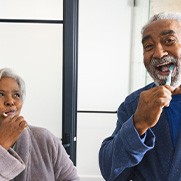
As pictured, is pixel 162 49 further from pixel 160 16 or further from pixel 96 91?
pixel 96 91

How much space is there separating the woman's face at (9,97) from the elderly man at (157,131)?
364 millimetres

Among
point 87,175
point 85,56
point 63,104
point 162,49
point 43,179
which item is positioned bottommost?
point 87,175

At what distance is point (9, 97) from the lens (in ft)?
2.95

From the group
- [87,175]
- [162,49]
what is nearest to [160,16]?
[162,49]

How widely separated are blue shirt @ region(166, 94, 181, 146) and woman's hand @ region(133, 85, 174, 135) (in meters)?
0.13

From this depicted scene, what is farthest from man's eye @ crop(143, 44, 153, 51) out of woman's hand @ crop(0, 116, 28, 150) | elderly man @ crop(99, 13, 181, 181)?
woman's hand @ crop(0, 116, 28, 150)

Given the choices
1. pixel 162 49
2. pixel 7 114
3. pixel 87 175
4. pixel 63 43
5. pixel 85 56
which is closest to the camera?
pixel 162 49

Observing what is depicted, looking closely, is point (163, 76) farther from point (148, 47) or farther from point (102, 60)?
point (102, 60)

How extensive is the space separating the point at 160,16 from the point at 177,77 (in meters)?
0.17

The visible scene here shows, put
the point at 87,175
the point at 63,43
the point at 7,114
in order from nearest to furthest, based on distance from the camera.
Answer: the point at 7,114, the point at 63,43, the point at 87,175

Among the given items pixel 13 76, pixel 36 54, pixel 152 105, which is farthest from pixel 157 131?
pixel 36 54

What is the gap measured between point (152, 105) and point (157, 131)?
0.56ft

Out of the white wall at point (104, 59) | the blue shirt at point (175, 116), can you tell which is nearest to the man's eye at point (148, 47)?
the blue shirt at point (175, 116)

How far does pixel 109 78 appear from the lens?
197 cm
